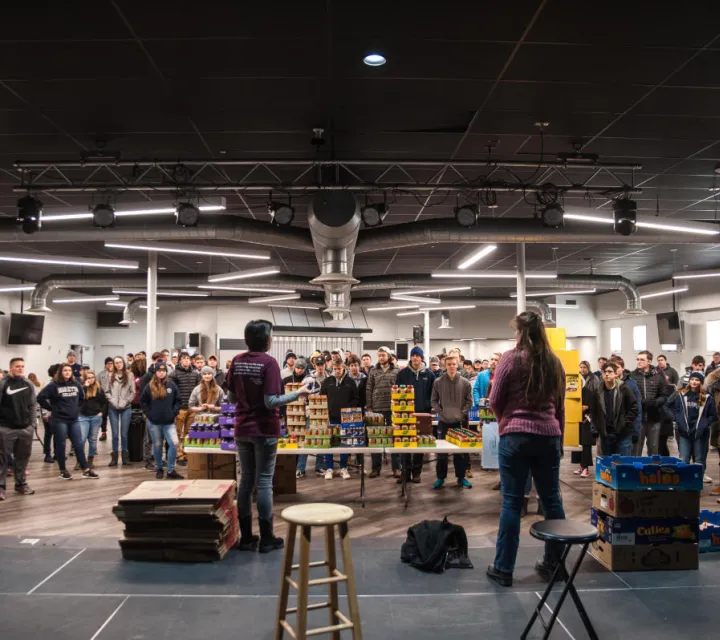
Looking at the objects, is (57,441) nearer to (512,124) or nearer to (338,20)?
(338,20)

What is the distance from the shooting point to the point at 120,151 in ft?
23.6

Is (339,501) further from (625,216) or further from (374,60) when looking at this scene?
(625,216)

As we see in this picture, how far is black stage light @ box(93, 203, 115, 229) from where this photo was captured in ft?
25.1

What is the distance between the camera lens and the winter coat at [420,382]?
7.53 meters

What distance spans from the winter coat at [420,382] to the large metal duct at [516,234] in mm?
2476

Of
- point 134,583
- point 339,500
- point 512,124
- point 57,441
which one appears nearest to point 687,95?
point 512,124

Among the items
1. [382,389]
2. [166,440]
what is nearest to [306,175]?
[382,389]

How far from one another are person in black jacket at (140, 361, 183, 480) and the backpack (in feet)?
13.6

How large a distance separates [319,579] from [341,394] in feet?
16.3

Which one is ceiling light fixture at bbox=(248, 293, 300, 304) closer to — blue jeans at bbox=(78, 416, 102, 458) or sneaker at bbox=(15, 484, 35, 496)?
blue jeans at bbox=(78, 416, 102, 458)

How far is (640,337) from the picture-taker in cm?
1895

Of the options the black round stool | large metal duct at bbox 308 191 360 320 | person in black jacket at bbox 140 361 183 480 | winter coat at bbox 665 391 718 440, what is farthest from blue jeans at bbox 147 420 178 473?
winter coat at bbox 665 391 718 440


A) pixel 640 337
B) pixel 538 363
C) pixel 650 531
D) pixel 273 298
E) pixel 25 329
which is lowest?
pixel 650 531

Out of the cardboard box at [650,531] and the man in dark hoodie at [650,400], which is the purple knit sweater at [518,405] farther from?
the man in dark hoodie at [650,400]
